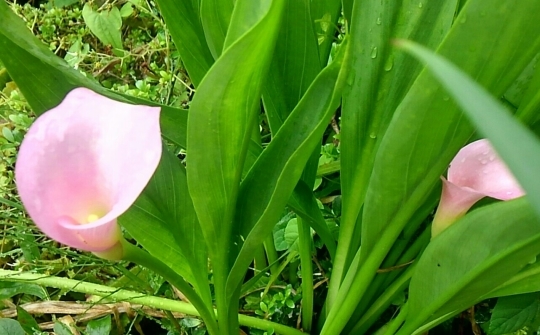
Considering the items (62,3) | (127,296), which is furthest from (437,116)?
(62,3)

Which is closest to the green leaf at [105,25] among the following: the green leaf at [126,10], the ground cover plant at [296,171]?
the green leaf at [126,10]

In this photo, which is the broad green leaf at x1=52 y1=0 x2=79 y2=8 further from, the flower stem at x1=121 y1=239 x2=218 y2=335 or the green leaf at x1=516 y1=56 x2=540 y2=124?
the green leaf at x1=516 y1=56 x2=540 y2=124

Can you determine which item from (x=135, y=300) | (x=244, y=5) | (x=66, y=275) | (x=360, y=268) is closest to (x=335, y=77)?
(x=244, y=5)

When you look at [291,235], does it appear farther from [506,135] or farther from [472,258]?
[506,135]

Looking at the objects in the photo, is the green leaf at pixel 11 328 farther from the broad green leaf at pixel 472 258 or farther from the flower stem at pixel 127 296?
the broad green leaf at pixel 472 258

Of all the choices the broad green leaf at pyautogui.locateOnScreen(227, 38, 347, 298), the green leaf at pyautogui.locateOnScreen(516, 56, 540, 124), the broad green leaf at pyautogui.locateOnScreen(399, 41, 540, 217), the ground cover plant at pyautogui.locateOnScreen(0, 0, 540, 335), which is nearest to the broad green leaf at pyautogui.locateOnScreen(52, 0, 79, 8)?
the ground cover plant at pyautogui.locateOnScreen(0, 0, 540, 335)

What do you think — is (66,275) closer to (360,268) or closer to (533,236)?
(360,268)
